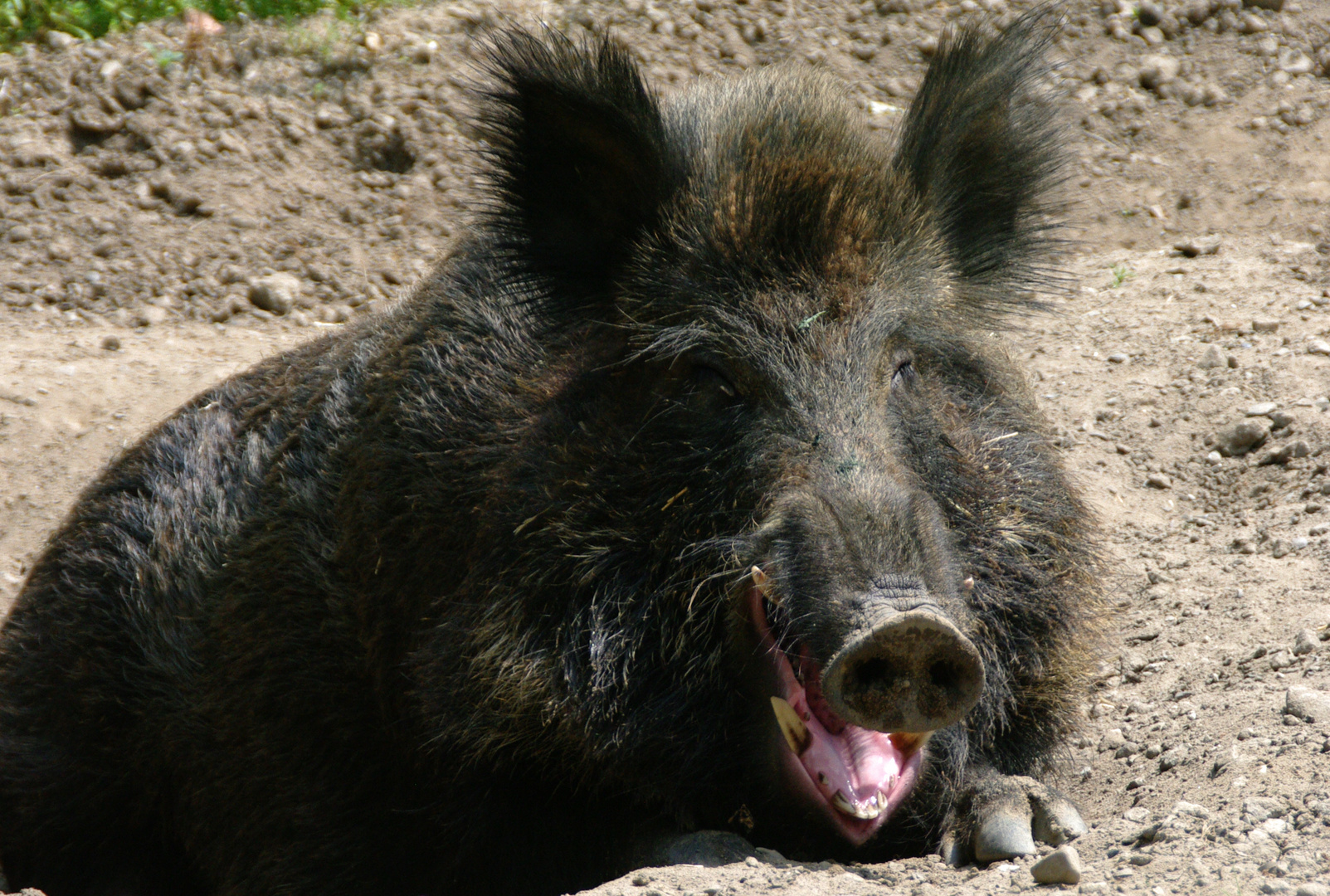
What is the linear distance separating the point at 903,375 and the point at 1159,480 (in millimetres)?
2531

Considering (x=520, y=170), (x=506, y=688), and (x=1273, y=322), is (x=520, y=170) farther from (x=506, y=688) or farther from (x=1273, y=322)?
(x=1273, y=322)

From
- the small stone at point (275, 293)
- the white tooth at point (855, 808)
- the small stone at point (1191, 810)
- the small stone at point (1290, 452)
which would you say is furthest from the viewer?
the small stone at point (275, 293)

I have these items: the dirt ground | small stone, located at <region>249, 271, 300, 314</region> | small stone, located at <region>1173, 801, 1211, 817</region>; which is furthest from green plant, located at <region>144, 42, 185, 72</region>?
small stone, located at <region>1173, 801, 1211, 817</region>

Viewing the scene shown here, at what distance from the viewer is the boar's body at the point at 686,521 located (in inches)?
124

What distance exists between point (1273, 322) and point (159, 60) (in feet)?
23.4

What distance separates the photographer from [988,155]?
3.87 metres

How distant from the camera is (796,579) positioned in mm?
2840

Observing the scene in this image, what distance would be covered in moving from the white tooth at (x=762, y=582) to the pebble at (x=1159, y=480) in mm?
3085

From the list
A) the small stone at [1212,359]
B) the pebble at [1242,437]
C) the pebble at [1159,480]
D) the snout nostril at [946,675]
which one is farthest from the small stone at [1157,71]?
the snout nostril at [946,675]

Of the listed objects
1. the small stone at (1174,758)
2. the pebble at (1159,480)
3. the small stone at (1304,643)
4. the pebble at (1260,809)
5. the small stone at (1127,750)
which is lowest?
the pebble at (1159,480)

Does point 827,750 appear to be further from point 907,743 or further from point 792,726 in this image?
point 907,743

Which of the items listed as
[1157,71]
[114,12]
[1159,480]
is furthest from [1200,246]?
[114,12]

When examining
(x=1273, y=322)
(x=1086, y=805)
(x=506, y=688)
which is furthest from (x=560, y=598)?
(x=1273, y=322)

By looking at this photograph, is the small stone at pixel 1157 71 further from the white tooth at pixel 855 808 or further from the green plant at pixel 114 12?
the white tooth at pixel 855 808
